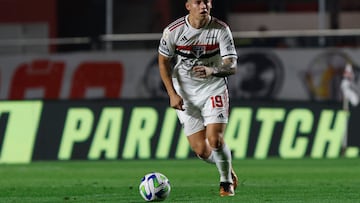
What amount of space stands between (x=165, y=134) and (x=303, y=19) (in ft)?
19.9

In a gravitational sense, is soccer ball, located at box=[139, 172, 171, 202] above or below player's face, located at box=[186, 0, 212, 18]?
below

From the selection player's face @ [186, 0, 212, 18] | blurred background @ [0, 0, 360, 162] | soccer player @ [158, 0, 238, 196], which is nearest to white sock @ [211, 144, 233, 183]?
soccer player @ [158, 0, 238, 196]

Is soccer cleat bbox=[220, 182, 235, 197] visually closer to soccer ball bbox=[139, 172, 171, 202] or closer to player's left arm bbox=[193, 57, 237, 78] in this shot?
soccer ball bbox=[139, 172, 171, 202]

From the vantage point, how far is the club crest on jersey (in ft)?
44.4

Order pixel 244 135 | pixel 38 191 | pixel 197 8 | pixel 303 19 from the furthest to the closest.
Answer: pixel 303 19, pixel 244 135, pixel 38 191, pixel 197 8

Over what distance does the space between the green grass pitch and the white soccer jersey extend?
1.21 meters

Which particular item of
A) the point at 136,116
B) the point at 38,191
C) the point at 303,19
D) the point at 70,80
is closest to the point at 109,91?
the point at 70,80

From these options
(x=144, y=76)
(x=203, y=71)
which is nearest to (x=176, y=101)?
(x=203, y=71)

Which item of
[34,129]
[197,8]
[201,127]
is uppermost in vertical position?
[197,8]

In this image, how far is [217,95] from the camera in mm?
13617

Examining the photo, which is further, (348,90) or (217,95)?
(348,90)

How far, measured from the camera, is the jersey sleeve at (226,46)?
13312mm

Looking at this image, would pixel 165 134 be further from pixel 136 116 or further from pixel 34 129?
pixel 34 129

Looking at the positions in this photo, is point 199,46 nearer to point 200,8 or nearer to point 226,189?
point 200,8
